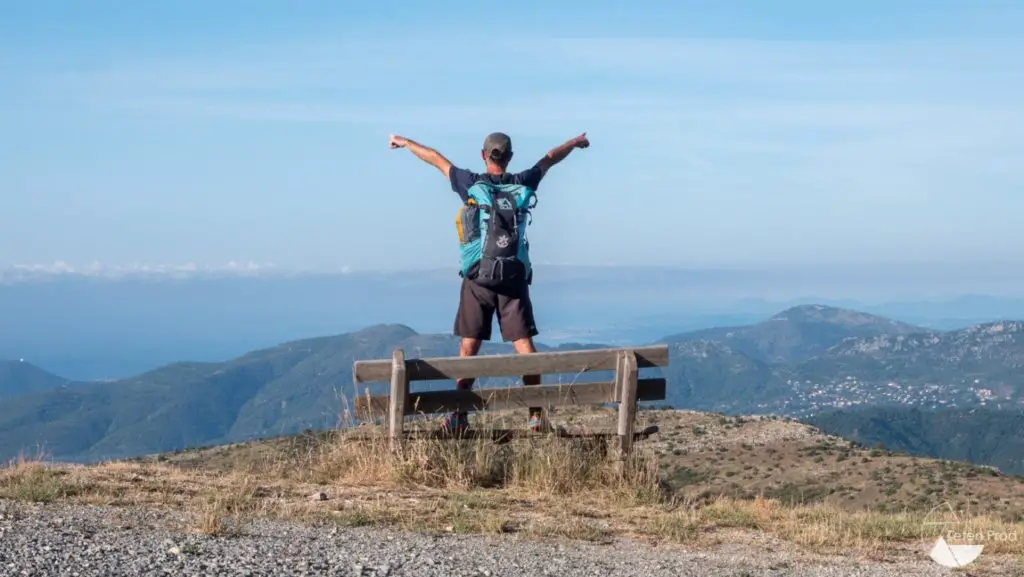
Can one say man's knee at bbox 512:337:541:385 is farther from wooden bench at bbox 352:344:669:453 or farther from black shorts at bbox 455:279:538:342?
wooden bench at bbox 352:344:669:453

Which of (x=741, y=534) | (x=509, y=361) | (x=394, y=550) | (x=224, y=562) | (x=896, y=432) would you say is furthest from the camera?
(x=896, y=432)

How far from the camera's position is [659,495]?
30.5 feet

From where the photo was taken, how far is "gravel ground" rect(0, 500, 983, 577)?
639 centimetres

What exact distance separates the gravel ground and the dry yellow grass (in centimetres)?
28

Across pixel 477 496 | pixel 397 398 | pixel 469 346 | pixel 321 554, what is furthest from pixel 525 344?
pixel 321 554

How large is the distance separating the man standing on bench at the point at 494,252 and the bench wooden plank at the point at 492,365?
0.29m

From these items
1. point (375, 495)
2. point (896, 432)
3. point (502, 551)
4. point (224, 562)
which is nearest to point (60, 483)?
point (375, 495)

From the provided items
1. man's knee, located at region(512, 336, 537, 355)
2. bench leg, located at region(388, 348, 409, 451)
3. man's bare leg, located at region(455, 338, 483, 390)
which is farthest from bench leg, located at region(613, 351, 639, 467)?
bench leg, located at region(388, 348, 409, 451)

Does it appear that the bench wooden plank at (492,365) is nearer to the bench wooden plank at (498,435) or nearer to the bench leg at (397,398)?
the bench leg at (397,398)

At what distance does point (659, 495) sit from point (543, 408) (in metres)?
1.28

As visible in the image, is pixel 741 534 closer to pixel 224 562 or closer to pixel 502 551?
pixel 502 551

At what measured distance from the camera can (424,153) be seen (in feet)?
34.9

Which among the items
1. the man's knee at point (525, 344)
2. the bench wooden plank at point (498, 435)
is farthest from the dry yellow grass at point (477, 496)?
the man's knee at point (525, 344)

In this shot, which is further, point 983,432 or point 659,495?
point 983,432
